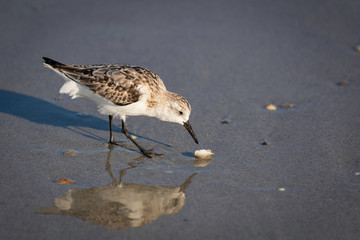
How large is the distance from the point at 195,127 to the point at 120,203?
2289 millimetres

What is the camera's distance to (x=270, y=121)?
6828 millimetres

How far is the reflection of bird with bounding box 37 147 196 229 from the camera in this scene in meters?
4.50

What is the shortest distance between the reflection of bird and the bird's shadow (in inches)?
56.3

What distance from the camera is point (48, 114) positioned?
692 centimetres

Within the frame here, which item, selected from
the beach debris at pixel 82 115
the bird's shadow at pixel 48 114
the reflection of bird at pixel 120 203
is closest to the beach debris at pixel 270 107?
the bird's shadow at pixel 48 114

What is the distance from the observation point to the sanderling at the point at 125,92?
609cm

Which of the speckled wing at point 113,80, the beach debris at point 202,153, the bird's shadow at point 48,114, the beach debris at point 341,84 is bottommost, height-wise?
the beach debris at point 202,153

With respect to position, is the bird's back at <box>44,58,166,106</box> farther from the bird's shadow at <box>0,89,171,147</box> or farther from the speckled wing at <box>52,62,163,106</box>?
the bird's shadow at <box>0,89,171,147</box>

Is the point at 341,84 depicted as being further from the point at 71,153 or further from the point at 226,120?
the point at 71,153

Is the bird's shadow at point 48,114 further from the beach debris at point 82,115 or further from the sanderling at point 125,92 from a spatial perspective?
the sanderling at point 125,92

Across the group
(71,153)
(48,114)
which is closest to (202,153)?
(71,153)

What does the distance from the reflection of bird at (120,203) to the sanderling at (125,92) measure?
96 centimetres

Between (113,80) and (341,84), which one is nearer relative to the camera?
(113,80)

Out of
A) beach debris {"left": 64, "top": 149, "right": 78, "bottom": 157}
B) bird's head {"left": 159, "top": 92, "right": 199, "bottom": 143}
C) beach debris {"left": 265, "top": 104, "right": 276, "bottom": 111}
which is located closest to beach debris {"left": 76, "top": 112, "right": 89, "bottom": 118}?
beach debris {"left": 64, "top": 149, "right": 78, "bottom": 157}
